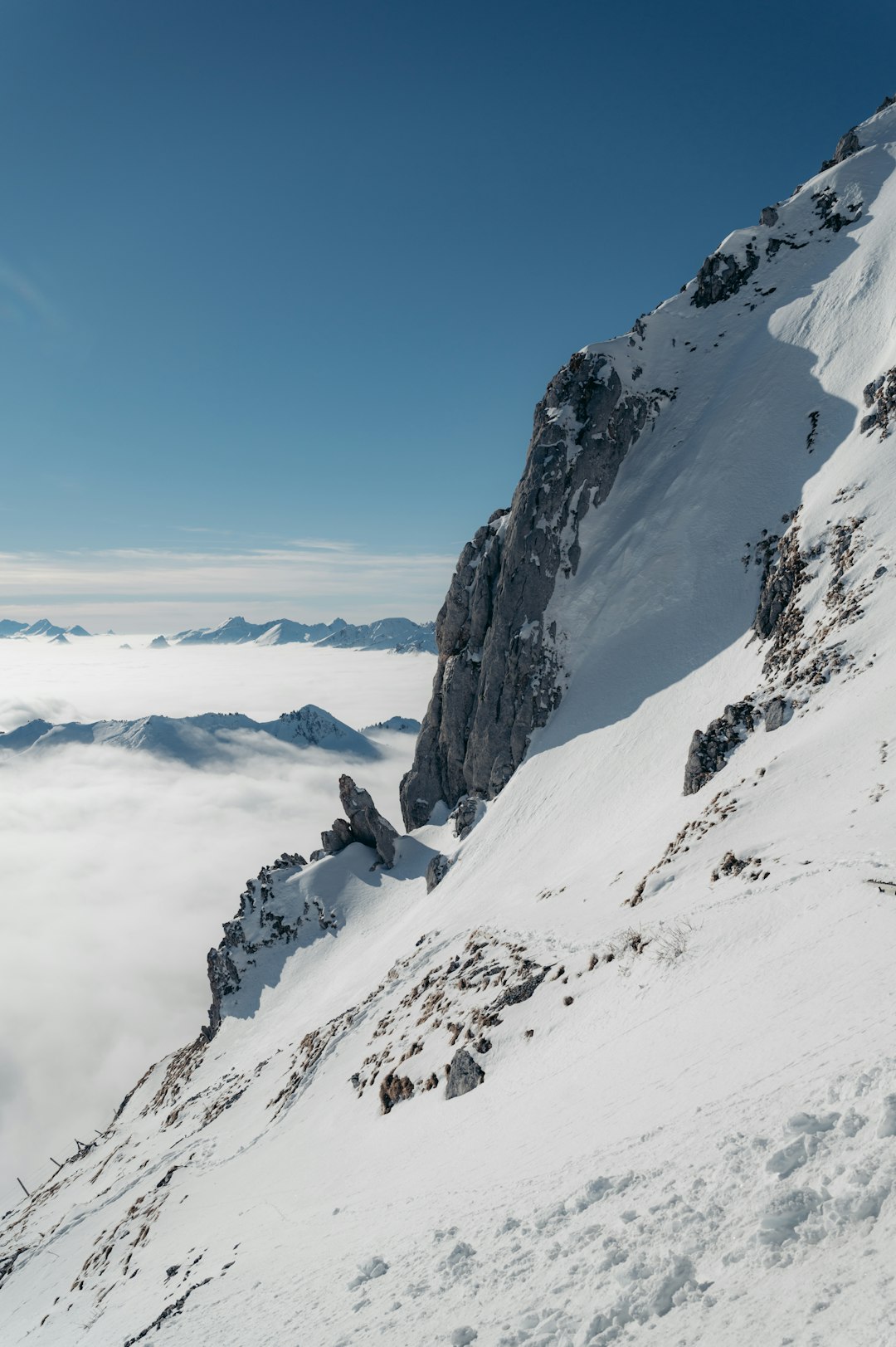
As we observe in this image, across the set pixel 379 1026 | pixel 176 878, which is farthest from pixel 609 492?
pixel 176 878

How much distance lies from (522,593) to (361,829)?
94.9ft

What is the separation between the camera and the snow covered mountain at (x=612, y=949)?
770 centimetres

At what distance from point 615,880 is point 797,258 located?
6903 centimetres

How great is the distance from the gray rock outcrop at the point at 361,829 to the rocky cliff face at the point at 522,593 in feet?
17.2

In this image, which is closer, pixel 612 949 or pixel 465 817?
pixel 612 949

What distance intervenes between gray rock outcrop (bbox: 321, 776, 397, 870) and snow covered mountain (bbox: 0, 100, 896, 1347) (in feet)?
1.69

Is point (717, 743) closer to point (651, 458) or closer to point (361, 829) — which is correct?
point (651, 458)

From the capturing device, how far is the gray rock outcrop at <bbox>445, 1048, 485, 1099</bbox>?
694 inches

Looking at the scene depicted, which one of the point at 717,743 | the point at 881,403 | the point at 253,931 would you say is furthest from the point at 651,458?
the point at 253,931

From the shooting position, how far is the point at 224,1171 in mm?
25391

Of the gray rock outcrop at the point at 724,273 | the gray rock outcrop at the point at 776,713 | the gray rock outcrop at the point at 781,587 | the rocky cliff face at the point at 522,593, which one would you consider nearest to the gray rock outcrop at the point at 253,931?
the rocky cliff face at the point at 522,593

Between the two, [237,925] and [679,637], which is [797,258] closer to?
[679,637]

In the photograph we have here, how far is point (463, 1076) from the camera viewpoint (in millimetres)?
17891

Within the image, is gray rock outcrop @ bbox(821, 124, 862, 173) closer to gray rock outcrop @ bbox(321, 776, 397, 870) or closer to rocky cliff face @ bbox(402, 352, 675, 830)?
rocky cliff face @ bbox(402, 352, 675, 830)
